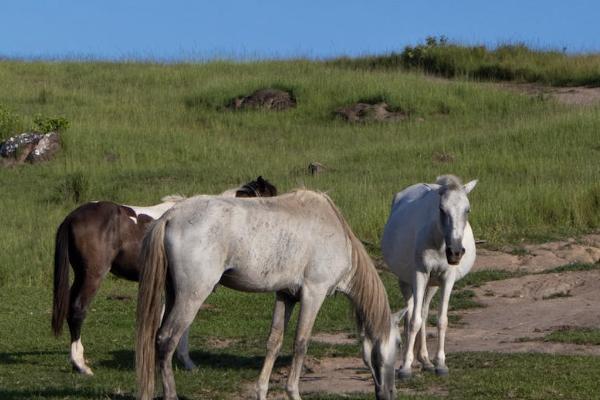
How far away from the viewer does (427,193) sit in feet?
34.3

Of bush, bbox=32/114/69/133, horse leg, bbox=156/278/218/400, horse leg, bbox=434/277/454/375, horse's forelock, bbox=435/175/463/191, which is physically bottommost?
horse leg, bbox=434/277/454/375

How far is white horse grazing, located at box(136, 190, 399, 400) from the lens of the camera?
7.86 meters

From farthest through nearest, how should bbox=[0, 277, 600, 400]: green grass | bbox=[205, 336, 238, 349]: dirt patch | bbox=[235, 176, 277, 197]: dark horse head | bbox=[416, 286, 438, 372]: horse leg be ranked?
1. bbox=[205, 336, 238, 349]: dirt patch
2. bbox=[235, 176, 277, 197]: dark horse head
3. bbox=[416, 286, 438, 372]: horse leg
4. bbox=[0, 277, 600, 400]: green grass

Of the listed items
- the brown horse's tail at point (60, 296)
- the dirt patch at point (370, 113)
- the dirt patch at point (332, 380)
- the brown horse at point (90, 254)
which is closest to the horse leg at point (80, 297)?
the brown horse at point (90, 254)

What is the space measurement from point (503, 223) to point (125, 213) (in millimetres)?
8541

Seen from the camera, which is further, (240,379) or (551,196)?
(551,196)

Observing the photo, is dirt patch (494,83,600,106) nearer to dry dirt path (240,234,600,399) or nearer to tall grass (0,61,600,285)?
tall grass (0,61,600,285)

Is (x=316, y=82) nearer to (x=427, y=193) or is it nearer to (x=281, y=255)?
(x=427, y=193)

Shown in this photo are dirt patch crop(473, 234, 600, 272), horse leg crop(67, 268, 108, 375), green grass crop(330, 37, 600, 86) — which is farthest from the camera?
green grass crop(330, 37, 600, 86)

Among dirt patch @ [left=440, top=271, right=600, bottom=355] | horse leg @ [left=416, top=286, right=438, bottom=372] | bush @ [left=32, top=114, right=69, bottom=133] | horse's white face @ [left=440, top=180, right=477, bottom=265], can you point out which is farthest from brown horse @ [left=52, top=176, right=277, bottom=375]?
bush @ [left=32, top=114, right=69, bottom=133]

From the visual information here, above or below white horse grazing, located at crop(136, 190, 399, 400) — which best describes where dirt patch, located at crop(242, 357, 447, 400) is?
below

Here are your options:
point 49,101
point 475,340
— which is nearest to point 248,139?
point 49,101

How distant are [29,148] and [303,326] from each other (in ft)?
54.9

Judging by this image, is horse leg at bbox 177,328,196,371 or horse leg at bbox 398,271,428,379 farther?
horse leg at bbox 177,328,196,371
